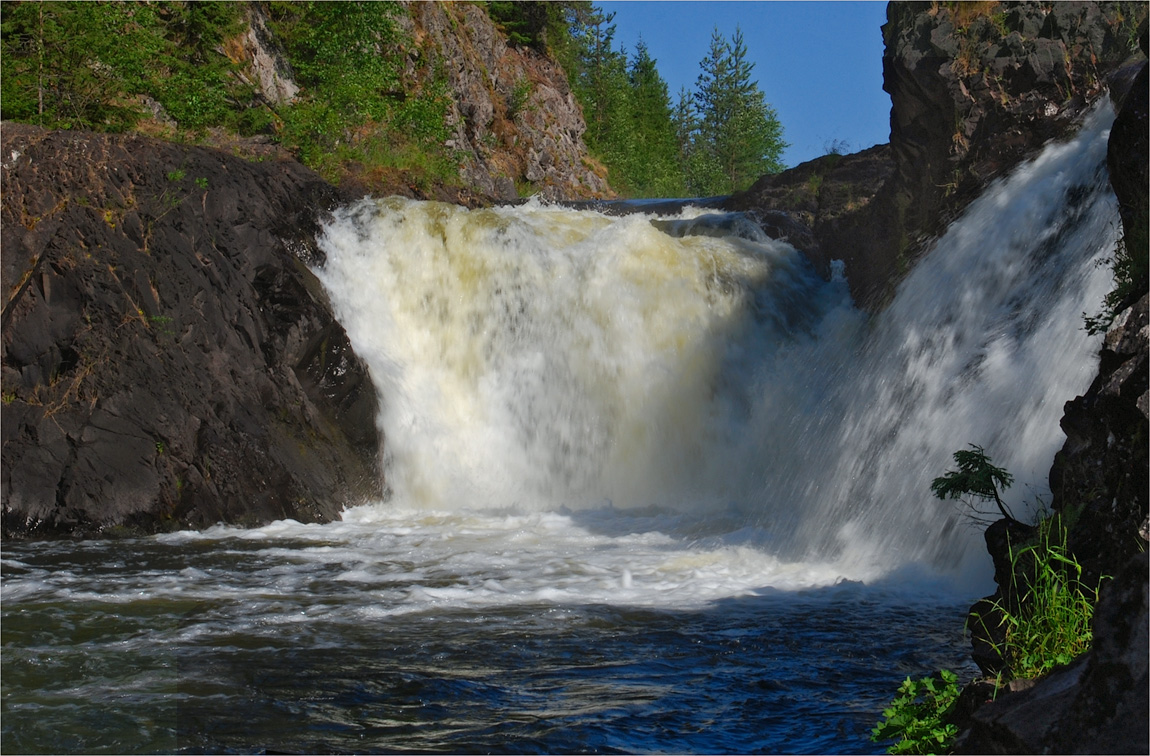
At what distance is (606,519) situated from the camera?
12.0m

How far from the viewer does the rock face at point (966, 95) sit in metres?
11.4

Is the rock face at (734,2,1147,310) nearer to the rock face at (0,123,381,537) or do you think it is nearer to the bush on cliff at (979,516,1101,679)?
the rock face at (0,123,381,537)

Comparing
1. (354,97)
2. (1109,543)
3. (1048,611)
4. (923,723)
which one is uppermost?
(354,97)

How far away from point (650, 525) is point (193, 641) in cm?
586

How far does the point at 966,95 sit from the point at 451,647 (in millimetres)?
9315

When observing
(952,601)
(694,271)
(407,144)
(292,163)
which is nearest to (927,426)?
(952,601)

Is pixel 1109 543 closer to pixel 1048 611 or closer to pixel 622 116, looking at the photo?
pixel 1048 611

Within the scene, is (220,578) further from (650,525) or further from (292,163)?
(292,163)

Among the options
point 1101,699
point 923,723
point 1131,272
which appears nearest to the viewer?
point 1101,699

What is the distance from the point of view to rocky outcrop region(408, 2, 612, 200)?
27234mm

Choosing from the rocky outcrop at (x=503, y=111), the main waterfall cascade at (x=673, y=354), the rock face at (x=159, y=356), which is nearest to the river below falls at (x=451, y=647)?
the rock face at (x=159, y=356)

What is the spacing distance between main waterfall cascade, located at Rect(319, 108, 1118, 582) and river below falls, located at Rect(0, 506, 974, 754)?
77.6 inches

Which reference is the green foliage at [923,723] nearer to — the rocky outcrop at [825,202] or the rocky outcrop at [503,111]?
the rocky outcrop at [825,202]

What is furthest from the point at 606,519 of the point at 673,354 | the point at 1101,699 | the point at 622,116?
the point at 622,116
